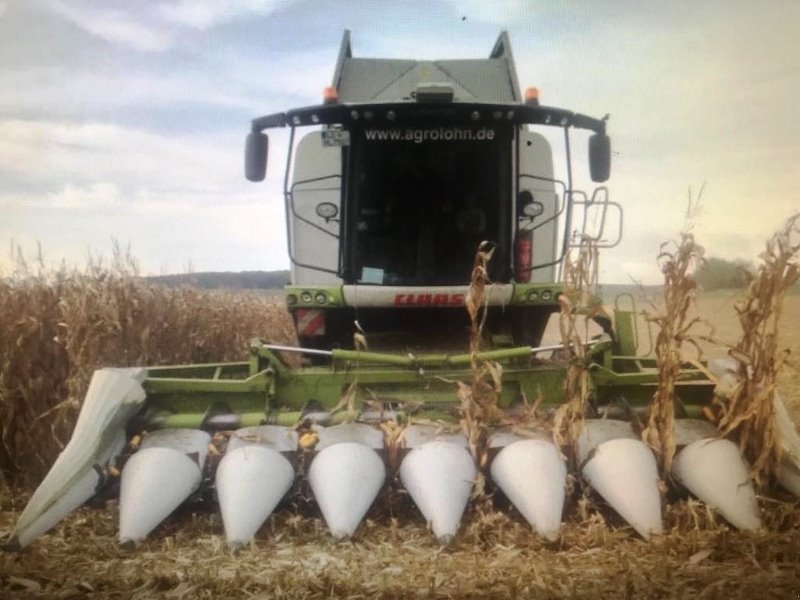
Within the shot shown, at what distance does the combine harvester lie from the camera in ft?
9.70

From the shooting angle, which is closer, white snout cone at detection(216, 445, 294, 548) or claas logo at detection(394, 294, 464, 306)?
white snout cone at detection(216, 445, 294, 548)

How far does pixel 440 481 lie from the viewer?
296 centimetres

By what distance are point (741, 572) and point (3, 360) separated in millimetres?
3649

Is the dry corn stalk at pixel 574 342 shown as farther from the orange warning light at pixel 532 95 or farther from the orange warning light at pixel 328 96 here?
the orange warning light at pixel 328 96

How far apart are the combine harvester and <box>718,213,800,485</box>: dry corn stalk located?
0.12 m

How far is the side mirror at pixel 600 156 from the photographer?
13.6 feet

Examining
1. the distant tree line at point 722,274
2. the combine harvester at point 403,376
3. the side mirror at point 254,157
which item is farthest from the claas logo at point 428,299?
the distant tree line at point 722,274

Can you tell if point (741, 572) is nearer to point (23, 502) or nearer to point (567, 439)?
point (567, 439)

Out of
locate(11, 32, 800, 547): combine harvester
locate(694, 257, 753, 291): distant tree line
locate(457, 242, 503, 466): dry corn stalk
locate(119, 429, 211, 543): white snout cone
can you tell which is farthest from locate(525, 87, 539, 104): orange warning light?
locate(119, 429, 211, 543): white snout cone

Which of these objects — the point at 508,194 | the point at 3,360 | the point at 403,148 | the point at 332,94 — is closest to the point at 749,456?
the point at 508,194

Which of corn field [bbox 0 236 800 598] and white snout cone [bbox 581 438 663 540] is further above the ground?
white snout cone [bbox 581 438 663 540]

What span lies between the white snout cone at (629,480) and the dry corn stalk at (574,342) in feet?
0.52

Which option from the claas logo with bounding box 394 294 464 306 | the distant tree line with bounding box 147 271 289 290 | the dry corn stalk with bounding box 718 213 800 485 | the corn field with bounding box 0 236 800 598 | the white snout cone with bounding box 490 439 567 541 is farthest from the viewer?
the distant tree line with bounding box 147 271 289 290

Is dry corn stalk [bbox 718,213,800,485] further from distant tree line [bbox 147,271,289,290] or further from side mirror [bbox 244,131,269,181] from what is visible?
distant tree line [bbox 147,271,289,290]
